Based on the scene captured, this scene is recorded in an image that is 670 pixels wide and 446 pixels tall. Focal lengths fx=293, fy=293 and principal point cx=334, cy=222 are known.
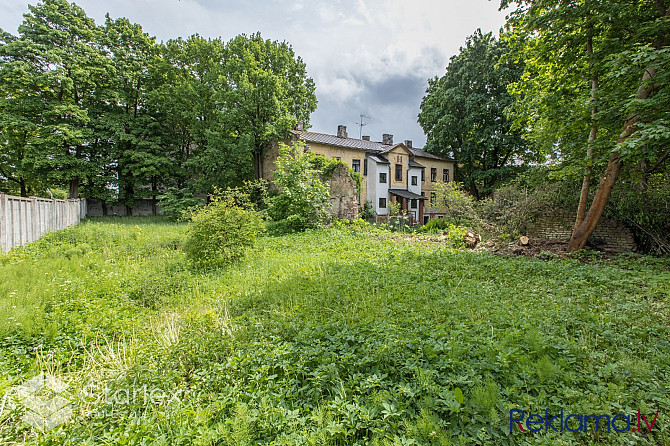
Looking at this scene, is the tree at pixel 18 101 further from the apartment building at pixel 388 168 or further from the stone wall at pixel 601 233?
the stone wall at pixel 601 233

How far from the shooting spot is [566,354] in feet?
8.87

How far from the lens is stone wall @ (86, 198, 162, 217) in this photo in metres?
20.0

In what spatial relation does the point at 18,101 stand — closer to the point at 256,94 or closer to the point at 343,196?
the point at 256,94

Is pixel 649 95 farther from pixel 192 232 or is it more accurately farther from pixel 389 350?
pixel 192 232

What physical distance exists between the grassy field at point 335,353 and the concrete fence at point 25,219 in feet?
7.79

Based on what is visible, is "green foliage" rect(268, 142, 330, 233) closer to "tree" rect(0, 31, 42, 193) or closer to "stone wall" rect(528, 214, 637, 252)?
"stone wall" rect(528, 214, 637, 252)

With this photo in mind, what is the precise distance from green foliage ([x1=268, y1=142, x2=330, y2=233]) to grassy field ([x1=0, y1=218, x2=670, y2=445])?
280 inches

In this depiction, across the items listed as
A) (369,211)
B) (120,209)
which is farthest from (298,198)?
(120,209)

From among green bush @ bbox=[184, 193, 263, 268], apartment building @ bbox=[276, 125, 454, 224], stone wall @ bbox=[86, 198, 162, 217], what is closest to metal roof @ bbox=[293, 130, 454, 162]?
apartment building @ bbox=[276, 125, 454, 224]

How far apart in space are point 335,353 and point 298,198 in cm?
1038

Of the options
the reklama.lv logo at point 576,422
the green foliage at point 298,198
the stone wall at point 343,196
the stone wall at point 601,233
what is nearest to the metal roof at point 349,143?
the stone wall at point 343,196

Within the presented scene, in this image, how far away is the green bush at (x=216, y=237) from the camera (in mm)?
6801

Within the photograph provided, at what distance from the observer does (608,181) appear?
7.07m

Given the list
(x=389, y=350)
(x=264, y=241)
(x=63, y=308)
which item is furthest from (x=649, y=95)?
(x=63, y=308)
